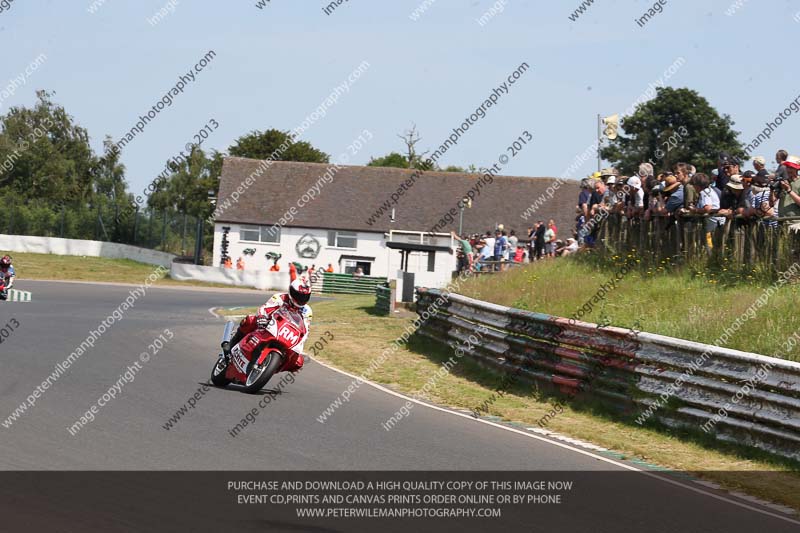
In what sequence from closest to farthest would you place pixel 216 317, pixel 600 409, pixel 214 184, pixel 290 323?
pixel 290 323 < pixel 600 409 < pixel 216 317 < pixel 214 184

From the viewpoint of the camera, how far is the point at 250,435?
9.95 metres

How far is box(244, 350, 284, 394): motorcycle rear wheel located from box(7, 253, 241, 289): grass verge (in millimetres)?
36277

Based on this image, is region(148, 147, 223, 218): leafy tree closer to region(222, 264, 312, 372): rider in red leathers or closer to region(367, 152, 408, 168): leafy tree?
region(367, 152, 408, 168): leafy tree

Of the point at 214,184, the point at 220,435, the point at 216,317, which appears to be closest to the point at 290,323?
the point at 220,435

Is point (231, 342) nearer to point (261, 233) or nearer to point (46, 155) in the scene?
point (261, 233)

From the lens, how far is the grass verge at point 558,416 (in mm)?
10422

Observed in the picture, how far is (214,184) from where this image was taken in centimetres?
8519

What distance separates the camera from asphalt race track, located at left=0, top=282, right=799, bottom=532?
27.4 ft

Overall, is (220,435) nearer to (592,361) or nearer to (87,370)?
(87,370)

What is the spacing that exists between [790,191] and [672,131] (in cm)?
6086

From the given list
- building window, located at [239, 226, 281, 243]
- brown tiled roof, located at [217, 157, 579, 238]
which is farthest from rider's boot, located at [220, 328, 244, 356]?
building window, located at [239, 226, 281, 243]
